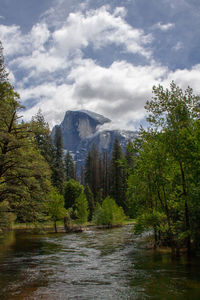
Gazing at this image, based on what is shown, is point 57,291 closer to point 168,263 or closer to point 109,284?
point 109,284

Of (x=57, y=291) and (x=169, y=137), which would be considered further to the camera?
(x=169, y=137)

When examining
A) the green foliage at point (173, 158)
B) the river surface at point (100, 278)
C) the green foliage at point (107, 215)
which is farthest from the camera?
the green foliage at point (107, 215)

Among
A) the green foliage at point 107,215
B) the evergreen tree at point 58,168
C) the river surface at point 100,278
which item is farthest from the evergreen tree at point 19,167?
the evergreen tree at point 58,168

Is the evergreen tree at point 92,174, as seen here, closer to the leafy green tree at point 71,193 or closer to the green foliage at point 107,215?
the leafy green tree at point 71,193

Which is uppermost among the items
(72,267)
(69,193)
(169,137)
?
(169,137)

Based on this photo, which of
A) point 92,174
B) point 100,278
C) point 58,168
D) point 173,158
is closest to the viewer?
point 100,278

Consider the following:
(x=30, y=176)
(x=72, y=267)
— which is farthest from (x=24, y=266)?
(x=30, y=176)

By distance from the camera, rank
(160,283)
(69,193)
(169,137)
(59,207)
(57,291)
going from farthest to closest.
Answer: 1. (69,193)
2. (59,207)
3. (169,137)
4. (160,283)
5. (57,291)

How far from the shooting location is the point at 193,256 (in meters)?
15.7

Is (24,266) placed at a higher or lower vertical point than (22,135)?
lower

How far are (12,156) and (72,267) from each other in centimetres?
774

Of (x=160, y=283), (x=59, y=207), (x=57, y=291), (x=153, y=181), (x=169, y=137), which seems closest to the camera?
(x=57, y=291)

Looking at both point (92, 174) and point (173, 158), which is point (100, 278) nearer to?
point (173, 158)

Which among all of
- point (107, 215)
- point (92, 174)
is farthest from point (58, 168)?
point (92, 174)
